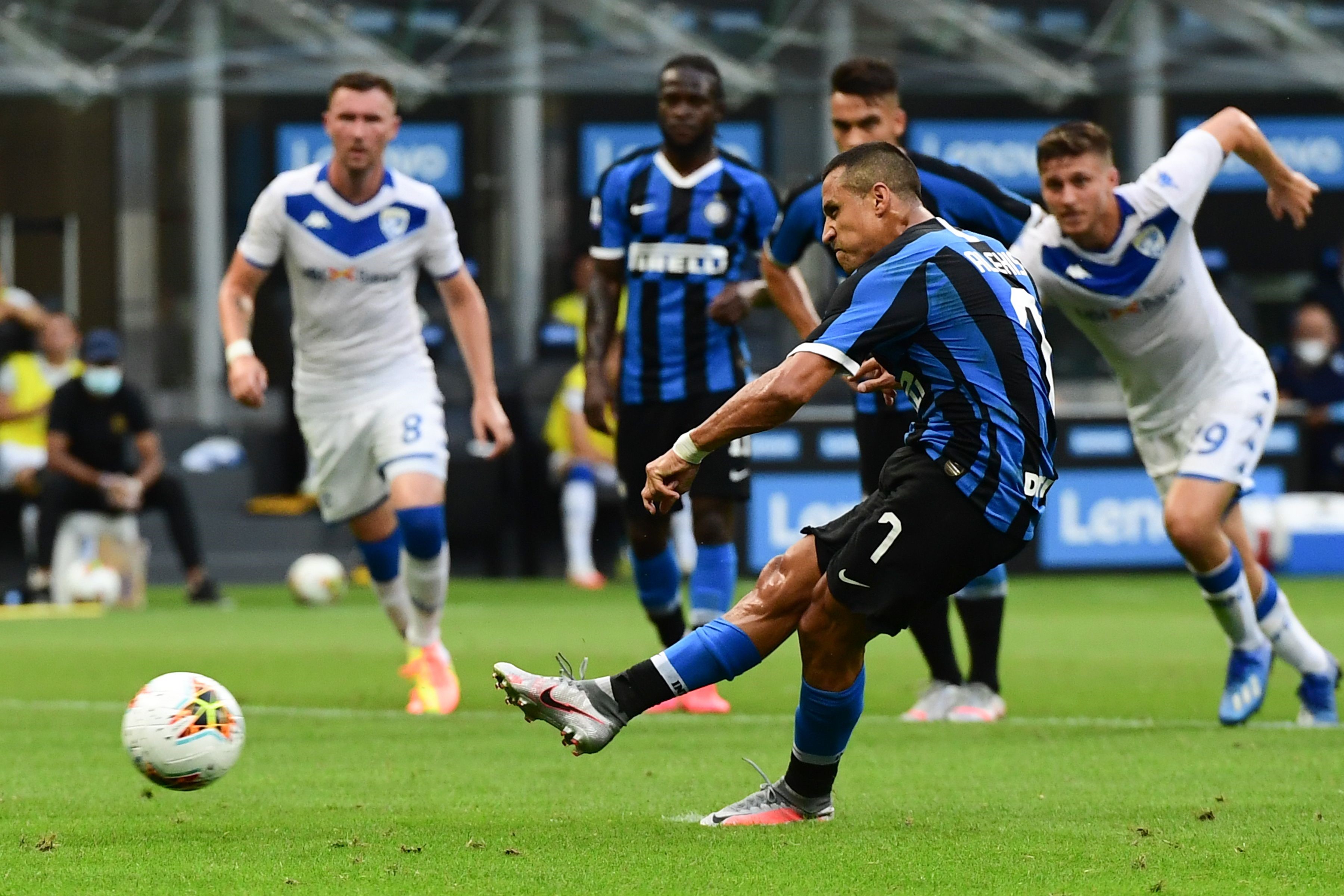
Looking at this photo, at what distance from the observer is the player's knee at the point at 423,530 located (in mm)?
8438

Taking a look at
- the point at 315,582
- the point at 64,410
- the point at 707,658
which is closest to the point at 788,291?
the point at 707,658

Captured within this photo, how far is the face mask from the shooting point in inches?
611

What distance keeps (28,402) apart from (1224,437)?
11515 mm

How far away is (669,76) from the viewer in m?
8.25

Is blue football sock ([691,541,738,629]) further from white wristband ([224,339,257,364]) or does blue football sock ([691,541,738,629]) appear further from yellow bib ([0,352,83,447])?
yellow bib ([0,352,83,447])

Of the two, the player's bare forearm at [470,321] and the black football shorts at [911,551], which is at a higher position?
the player's bare forearm at [470,321]

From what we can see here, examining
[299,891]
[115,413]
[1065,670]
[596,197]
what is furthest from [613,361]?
[115,413]

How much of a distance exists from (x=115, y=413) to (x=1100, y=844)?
38.6 feet

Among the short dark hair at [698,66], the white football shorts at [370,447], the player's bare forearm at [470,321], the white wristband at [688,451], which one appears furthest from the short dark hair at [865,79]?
the white wristband at [688,451]

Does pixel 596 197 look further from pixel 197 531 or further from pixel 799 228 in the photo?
pixel 197 531

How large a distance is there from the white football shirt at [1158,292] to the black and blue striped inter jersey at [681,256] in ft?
4.15

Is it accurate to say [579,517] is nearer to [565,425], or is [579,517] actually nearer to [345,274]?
[565,425]

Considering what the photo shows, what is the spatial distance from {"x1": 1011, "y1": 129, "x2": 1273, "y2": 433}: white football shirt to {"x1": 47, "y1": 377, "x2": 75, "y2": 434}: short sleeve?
31.1ft

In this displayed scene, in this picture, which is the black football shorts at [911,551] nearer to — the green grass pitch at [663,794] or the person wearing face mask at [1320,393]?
the green grass pitch at [663,794]
